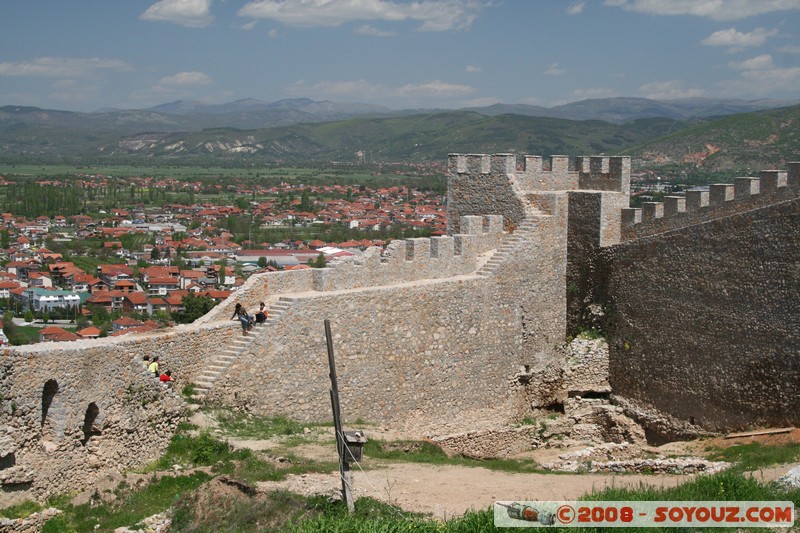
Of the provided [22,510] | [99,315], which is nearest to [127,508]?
[22,510]

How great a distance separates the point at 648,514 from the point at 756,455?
4461 mm

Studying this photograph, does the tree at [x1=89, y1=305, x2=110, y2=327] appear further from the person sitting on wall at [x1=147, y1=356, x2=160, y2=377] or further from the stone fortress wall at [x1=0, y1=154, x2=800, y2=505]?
the person sitting on wall at [x1=147, y1=356, x2=160, y2=377]

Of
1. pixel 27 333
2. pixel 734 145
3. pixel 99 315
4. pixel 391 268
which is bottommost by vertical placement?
pixel 99 315

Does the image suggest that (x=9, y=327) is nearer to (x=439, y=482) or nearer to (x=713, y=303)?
(x=713, y=303)

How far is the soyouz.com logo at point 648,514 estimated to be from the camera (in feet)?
30.6

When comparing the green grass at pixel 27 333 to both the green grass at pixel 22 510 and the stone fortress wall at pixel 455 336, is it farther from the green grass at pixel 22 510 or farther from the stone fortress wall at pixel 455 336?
the green grass at pixel 22 510

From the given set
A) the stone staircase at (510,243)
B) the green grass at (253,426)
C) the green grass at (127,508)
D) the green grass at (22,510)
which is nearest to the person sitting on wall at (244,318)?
the green grass at (253,426)

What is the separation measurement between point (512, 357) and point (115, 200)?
4817 inches

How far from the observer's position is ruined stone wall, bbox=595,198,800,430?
15.1m

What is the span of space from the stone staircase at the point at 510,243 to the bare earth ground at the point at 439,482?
4480 millimetres

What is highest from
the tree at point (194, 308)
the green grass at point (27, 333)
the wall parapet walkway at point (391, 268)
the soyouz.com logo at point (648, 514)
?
the wall parapet walkway at point (391, 268)

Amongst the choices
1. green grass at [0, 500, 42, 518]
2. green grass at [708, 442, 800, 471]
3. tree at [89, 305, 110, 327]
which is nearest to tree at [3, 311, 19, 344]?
tree at [89, 305, 110, 327]

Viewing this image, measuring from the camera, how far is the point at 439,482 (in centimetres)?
1211

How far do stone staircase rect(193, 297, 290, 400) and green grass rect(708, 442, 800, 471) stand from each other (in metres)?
6.53
